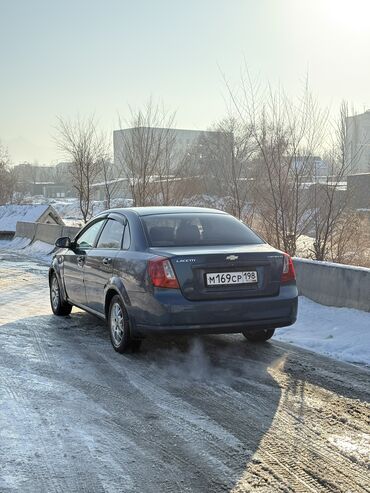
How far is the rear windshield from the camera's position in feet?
19.6

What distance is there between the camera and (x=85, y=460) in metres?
3.45

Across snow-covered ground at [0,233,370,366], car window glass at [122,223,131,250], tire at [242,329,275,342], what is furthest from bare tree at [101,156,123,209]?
tire at [242,329,275,342]

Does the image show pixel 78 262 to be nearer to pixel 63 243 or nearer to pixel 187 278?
pixel 63 243

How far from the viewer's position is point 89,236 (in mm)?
7523

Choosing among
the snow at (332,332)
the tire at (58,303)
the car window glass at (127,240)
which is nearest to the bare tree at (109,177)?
the tire at (58,303)

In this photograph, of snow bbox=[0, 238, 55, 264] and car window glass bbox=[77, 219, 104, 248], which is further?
snow bbox=[0, 238, 55, 264]

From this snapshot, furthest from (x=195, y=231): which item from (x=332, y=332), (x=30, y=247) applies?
(x=30, y=247)

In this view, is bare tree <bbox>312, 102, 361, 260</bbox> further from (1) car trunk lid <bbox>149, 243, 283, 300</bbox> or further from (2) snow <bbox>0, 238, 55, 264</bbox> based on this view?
(2) snow <bbox>0, 238, 55, 264</bbox>

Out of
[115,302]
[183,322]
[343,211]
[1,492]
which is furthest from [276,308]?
[343,211]

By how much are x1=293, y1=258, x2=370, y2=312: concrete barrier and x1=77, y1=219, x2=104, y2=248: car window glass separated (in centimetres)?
335

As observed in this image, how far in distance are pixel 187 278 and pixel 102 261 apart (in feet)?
5.23

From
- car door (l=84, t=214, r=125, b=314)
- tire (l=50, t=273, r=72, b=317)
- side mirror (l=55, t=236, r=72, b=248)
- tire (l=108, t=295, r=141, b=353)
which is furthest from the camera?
tire (l=50, t=273, r=72, b=317)

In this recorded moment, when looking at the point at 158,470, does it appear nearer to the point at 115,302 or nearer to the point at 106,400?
the point at 106,400

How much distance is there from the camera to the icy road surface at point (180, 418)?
10.7ft
